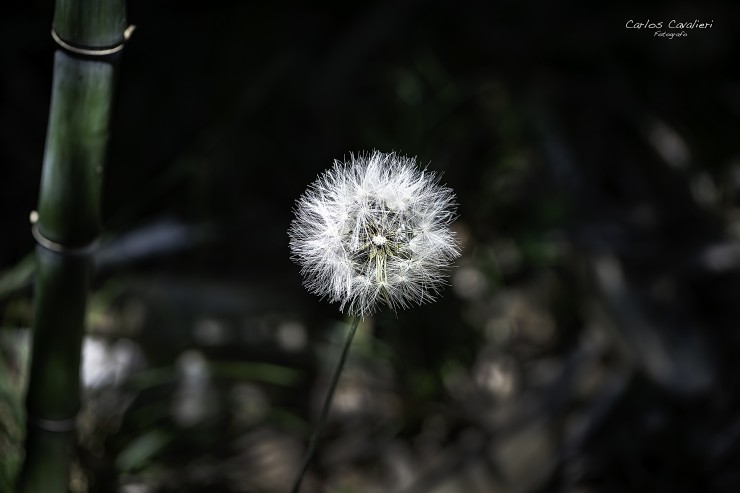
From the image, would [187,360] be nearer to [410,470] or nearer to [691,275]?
[410,470]

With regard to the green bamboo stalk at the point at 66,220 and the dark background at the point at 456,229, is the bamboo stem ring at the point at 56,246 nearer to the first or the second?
the green bamboo stalk at the point at 66,220

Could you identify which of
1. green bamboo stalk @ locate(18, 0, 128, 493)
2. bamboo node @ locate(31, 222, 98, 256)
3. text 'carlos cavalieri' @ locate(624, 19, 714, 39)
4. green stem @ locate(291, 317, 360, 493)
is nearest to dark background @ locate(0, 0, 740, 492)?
text 'carlos cavalieri' @ locate(624, 19, 714, 39)

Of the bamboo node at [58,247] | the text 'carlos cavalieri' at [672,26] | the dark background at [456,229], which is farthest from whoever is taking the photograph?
the text 'carlos cavalieri' at [672,26]

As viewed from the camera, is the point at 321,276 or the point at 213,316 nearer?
the point at 321,276

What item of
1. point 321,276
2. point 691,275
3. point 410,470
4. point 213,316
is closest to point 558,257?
point 691,275

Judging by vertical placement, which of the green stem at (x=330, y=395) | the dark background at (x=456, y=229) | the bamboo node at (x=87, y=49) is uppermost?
the dark background at (x=456, y=229)

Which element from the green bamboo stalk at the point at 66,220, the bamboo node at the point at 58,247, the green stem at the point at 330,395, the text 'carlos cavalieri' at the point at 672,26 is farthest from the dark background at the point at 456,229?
the green stem at the point at 330,395

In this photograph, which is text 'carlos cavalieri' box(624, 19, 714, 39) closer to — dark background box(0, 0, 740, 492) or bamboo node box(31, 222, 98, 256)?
dark background box(0, 0, 740, 492)
